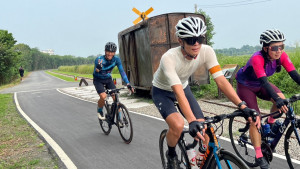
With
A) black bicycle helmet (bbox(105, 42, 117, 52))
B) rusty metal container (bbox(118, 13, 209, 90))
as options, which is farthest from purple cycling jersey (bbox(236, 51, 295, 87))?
rusty metal container (bbox(118, 13, 209, 90))

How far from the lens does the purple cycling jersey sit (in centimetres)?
366

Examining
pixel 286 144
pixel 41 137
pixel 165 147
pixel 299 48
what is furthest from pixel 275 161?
pixel 299 48

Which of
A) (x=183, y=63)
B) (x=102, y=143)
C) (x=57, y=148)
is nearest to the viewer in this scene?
(x=183, y=63)

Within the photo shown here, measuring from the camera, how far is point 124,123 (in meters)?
5.97

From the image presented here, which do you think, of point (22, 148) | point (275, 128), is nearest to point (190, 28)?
point (275, 128)

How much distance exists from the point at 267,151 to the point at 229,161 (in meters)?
1.68

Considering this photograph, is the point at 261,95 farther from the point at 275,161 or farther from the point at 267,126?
the point at 275,161

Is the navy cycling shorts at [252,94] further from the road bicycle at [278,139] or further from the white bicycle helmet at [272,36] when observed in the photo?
the white bicycle helmet at [272,36]

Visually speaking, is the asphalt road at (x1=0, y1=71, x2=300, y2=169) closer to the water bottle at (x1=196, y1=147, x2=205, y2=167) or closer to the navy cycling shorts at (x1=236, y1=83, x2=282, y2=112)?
the navy cycling shorts at (x1=236, y1=83, x2=282, y2=112)

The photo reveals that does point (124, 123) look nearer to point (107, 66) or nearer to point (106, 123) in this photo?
point (106, 123)

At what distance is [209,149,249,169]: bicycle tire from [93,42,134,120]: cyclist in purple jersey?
3.56m

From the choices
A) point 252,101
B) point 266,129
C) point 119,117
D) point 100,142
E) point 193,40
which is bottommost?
point 100,142

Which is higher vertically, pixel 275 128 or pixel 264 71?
pixel 264 71

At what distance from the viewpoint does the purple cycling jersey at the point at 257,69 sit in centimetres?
366
